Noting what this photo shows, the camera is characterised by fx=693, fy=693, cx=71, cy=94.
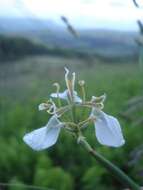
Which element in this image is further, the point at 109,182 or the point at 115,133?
the point at 109,182

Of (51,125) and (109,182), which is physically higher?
(51,125)

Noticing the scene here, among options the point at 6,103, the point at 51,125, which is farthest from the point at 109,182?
the point at 6,103

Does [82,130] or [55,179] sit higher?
[82,130]

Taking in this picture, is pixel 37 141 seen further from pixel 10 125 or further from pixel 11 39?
pixel 11 39

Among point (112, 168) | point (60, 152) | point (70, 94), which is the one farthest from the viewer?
point (60, 152)

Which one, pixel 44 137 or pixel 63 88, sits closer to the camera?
pixel 44 137

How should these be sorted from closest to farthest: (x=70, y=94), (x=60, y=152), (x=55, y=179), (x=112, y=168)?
(x=112, y=168), (x=70, y=94), (x=55, y=179), (x=60, y=152)

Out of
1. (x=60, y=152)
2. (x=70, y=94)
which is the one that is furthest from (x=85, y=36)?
(x=70, y=94)

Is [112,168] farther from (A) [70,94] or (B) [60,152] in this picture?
(B) [60,152]
